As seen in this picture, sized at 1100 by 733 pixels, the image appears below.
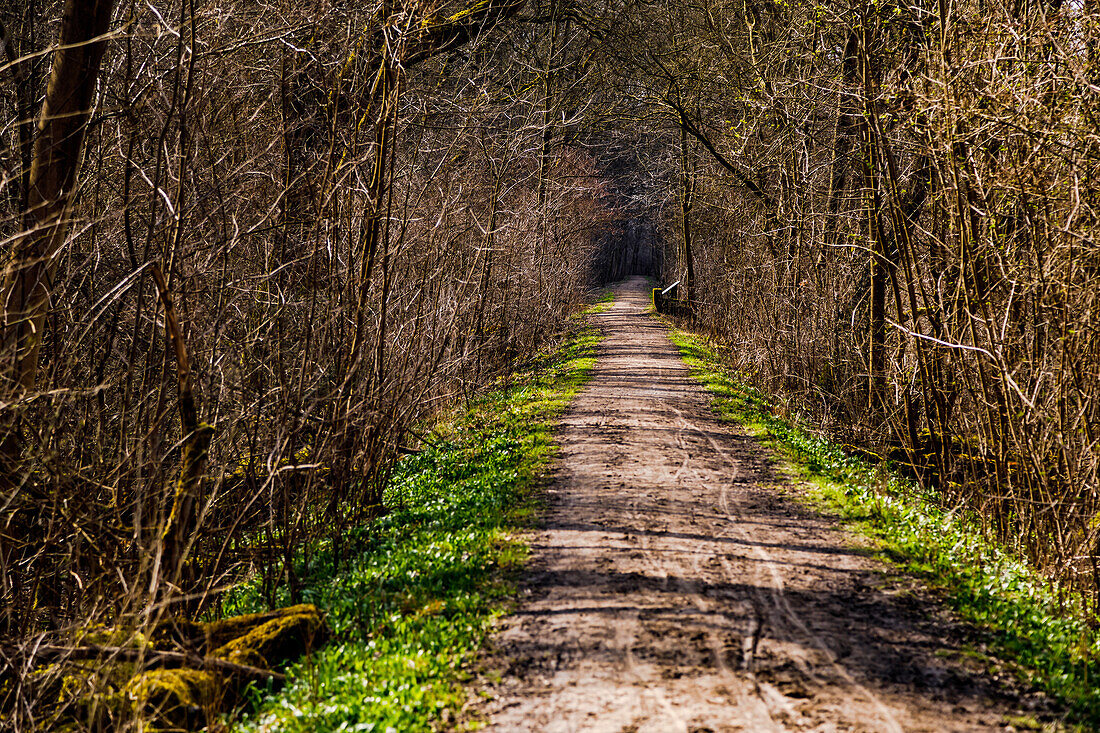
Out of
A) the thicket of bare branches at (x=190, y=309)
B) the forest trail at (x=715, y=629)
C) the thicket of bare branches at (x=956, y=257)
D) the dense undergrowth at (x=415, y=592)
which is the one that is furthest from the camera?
the thicket of bare branches at (x=956, y=257)

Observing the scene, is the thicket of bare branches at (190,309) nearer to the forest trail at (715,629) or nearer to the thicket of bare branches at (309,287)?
the thicket of bare branches at (309,287)

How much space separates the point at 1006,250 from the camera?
6.45m

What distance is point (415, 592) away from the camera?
5902 millimetres

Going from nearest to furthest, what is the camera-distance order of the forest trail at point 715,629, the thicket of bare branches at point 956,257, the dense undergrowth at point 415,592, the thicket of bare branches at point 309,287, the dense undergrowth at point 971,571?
the forest trail at point 715,629, the dense undergrowth at point 415,592, the dense undergrowth at point 971,571, the thicket of bare branches at point 309,287, the thicket of bare branches at point 956,257

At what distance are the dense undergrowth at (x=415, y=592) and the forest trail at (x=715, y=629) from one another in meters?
0.31

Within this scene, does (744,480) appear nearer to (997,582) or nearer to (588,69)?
(997,582)

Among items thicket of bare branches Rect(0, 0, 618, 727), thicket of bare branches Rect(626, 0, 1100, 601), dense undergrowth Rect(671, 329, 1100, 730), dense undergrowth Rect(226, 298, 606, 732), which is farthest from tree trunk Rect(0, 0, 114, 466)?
dense undergrowth Rect(671, 329, 1100, 730)

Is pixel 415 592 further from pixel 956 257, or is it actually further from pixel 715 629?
pixel 956 257

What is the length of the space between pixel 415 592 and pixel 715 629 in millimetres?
2220

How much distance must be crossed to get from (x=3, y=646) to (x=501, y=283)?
38.9 feet

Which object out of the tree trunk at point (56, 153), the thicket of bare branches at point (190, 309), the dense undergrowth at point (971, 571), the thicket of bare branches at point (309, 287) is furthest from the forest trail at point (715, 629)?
the tree trunk at point (56, 153)

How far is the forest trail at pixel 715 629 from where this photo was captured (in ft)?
13.6

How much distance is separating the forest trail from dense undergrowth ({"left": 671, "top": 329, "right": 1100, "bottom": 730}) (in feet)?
0.81

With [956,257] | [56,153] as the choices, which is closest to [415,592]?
[56,153]
